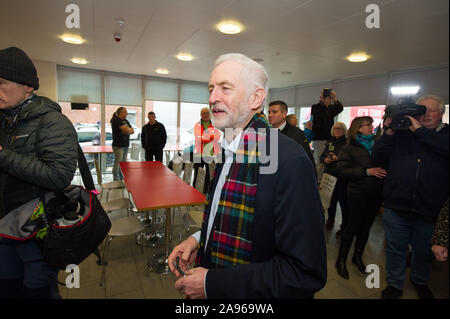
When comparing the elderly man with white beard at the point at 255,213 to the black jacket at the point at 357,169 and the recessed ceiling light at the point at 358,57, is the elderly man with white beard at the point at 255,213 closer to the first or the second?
the black jacket at the point at 357,169

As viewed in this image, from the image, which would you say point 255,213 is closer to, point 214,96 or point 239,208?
point 239,208

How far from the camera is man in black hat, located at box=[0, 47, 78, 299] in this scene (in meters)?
1.17

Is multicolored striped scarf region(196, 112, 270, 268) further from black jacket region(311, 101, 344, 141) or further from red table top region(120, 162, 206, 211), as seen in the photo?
black jacket region(311, 101, 344, 141)

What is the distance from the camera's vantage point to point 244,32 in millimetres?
3812

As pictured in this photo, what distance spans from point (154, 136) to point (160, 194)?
150 inches

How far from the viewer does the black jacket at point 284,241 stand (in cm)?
71

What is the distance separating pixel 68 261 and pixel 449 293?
1.42 metres

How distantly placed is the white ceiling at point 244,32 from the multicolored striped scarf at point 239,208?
6.49ft

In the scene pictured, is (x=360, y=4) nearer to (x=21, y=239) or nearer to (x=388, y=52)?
(x=388, y=52)

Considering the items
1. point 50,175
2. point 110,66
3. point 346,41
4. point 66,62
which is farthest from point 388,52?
point 66,62

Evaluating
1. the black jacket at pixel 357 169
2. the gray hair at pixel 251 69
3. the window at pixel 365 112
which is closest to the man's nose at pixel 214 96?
the gray hair at pixel 251 69

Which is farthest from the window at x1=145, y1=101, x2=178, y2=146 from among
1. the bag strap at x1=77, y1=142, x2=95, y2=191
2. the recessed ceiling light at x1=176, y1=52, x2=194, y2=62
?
the bag strap at x1=77, y1=142, x2=95, y2=191

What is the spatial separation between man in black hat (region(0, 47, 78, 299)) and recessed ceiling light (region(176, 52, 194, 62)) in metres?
4.35

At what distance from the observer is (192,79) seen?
8453 millimetres
